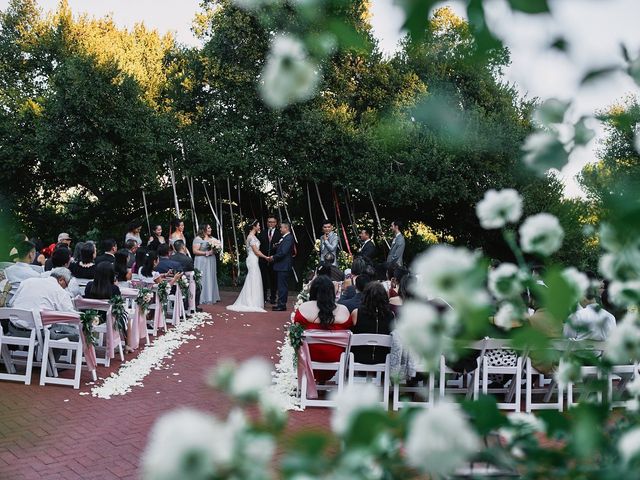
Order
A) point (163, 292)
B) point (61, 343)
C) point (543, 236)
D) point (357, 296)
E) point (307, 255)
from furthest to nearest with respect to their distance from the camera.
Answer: point (307, 255), point (163, 292), point (357, 296), point (61, 343), point (543, 236)

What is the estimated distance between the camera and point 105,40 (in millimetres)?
17812

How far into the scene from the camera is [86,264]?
357 inches

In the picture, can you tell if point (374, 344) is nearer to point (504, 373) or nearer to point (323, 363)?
point (323, 363)

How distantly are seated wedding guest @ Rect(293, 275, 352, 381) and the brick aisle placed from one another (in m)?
0.56

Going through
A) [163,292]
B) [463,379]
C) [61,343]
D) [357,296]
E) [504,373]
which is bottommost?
[463,379]

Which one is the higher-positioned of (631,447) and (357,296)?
(631,447)

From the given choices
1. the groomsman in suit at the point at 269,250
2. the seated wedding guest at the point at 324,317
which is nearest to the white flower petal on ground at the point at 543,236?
the seated wedding guest at the point at 324,317

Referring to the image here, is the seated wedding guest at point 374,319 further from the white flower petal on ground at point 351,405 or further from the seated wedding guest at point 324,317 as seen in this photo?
the white flower petal on ground at point 351,405

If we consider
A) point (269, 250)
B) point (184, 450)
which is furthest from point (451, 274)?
point (269, 250)

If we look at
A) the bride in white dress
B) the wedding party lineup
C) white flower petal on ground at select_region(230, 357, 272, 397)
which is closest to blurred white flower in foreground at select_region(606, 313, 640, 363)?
the wedding party lineup

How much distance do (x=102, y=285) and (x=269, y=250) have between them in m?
6.75

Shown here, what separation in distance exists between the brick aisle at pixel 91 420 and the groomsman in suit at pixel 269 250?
18.3 feet

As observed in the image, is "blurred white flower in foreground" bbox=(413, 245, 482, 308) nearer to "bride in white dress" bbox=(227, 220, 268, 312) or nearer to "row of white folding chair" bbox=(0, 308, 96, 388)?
"row of white folding chair" bbox=(0, 308, 96, 388)

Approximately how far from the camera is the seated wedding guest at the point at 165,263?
442 inches
